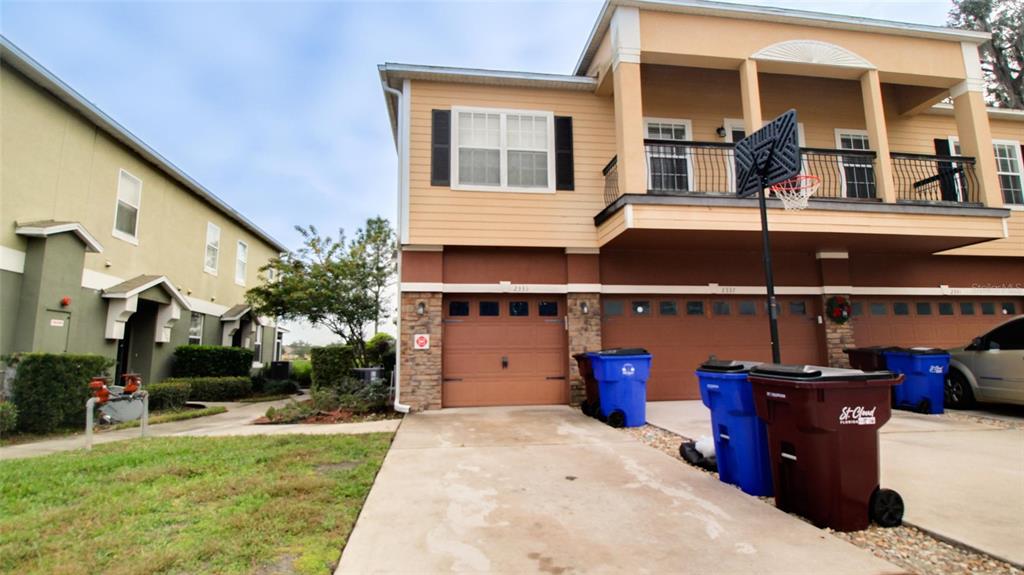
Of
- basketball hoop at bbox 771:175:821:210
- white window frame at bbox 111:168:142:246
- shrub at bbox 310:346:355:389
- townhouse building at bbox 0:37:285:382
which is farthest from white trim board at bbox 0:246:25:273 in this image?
basketball hoop at bbox 771:175:821:210

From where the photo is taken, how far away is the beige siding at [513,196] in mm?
8461

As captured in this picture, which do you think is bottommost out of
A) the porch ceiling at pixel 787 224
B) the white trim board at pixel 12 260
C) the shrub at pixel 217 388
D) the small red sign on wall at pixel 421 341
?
the shrub at pixel 217 388

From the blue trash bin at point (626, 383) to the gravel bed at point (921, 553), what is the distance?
12.0 ft

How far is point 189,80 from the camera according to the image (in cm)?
1149

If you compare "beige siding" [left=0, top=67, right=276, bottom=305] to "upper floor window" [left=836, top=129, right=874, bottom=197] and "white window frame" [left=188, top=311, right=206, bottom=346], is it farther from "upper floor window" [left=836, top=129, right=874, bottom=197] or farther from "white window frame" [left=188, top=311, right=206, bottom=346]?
"upper floor window" [left=836, top=129, right=874, bottom=197]

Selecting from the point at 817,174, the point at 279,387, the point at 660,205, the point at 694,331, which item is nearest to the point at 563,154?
the point at 660,205

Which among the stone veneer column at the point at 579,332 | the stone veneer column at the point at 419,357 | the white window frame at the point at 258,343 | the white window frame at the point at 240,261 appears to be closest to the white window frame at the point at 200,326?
the white window frame at the point at 240,261

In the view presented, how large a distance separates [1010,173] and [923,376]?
273 inches

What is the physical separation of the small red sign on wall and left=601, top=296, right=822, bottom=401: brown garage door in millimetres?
3204

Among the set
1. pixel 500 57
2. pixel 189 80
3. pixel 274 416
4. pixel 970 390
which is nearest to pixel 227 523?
pixel 274 416

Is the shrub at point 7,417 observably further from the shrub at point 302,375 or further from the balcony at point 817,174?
the shrub at point 302,375

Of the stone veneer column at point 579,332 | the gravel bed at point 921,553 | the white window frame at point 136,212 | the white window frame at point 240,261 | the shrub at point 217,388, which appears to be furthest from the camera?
the white window frame at point 240,261

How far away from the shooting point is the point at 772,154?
503cm

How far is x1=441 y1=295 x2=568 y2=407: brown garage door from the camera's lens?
855cm
